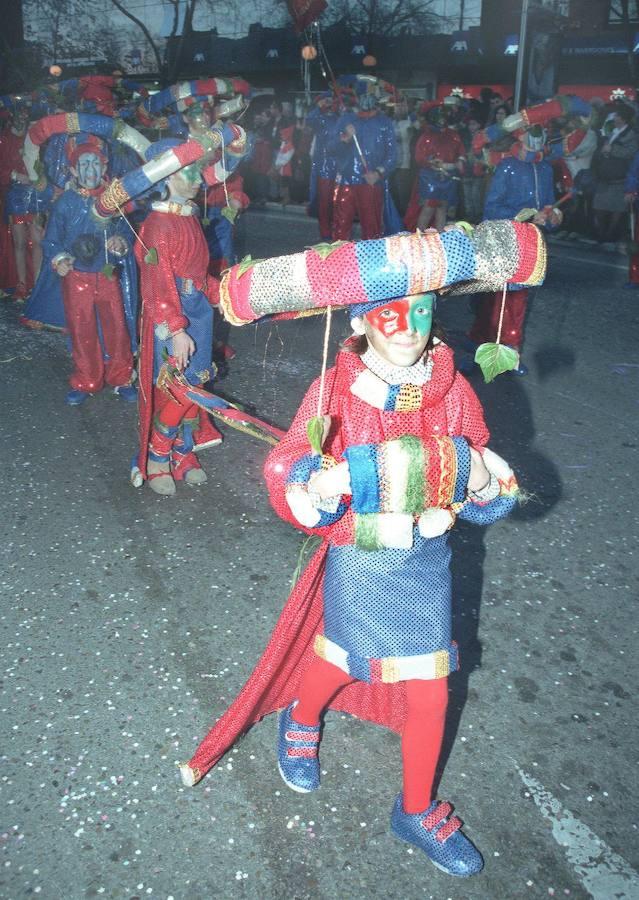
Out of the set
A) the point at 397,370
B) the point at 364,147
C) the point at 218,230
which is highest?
the point at 364,147

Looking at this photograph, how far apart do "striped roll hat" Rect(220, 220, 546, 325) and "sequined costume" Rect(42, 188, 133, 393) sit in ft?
12.4

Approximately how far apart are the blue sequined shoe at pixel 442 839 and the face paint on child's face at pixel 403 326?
4.58ft

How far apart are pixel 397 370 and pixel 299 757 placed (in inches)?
55.0

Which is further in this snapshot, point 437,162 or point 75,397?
point 437,162

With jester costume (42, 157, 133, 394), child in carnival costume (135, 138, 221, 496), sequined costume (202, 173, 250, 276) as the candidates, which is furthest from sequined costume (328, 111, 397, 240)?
child in carnival costume (135, 138, 221, 496)

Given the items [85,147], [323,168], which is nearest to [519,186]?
[85,147]

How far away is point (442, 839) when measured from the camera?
2400mm

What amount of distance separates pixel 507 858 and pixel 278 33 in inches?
1361

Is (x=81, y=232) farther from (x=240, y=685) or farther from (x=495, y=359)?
(x=495, y=359)

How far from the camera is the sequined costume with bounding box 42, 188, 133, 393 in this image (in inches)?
218

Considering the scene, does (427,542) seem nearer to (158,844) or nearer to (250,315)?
(250,315)

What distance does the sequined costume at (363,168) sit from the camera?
33.4ft

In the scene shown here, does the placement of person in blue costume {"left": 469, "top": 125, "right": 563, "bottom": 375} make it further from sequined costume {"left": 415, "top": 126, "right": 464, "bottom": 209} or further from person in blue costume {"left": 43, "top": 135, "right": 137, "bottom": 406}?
sequined costume {"left": 415, "top": 126, "right": 464, "bottom": 209}

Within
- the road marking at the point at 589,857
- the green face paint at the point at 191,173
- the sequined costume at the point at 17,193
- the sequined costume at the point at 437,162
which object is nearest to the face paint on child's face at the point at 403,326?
the road marking at the point at 589,857
